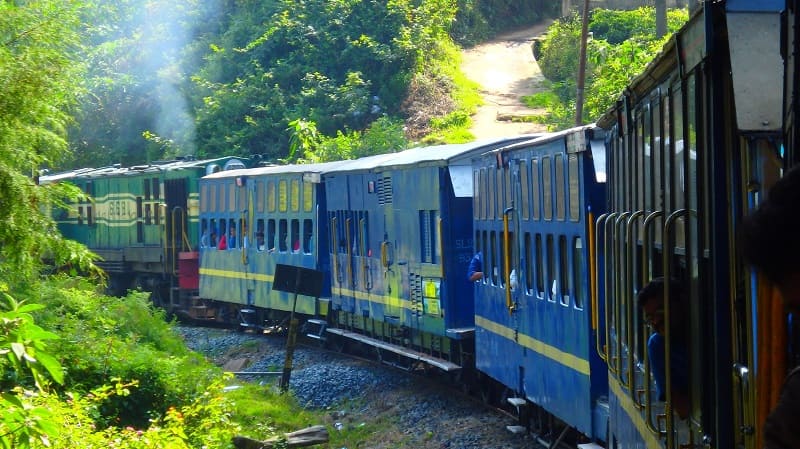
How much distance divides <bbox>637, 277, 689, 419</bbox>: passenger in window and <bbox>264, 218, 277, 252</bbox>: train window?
16982mm

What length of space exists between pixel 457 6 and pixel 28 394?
41.8m

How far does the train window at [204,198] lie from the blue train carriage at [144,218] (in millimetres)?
688

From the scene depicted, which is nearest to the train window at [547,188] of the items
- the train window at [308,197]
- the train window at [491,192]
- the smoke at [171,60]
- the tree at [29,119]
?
the train window at [491,192]

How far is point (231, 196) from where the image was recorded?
23312mm

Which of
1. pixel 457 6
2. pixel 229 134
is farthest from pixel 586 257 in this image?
pixel 457 6

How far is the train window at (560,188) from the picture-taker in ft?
30.5

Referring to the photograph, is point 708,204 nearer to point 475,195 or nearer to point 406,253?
point 475,195

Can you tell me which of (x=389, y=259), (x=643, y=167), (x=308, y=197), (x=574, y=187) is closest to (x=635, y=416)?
(x=643, y=167)

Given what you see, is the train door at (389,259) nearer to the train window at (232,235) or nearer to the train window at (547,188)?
the train window at (547,188)

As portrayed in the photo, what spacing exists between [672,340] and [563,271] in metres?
→ 5.02

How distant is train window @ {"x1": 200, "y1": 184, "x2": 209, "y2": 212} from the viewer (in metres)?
24.7

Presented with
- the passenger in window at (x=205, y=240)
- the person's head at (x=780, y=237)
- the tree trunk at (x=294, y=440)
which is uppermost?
the passenger in window at (x=205, y=240)

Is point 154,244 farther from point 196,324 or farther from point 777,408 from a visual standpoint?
point 777,408

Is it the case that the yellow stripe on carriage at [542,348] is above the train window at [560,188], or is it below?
below
